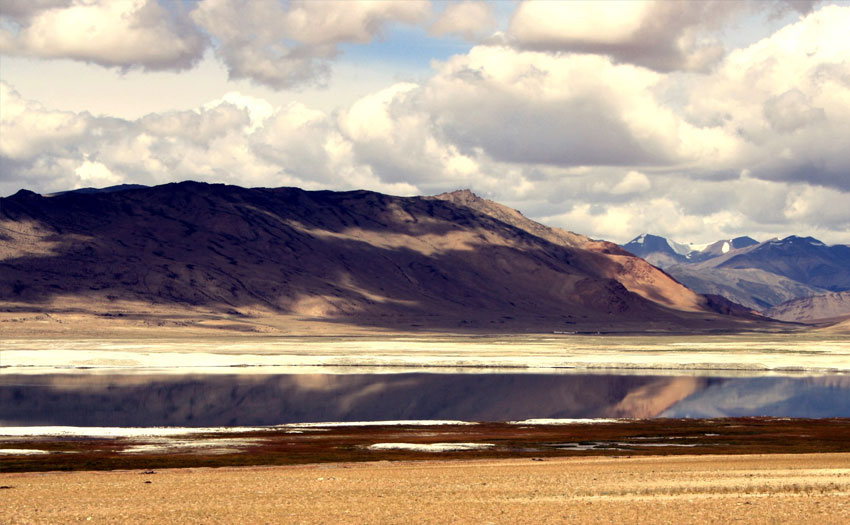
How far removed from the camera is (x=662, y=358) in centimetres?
11631

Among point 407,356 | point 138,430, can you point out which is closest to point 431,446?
point 138,430

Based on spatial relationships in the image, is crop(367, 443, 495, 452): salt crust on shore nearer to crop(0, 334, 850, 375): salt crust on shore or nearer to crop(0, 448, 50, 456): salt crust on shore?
crop(0, 448, 50, 456): salt crust on shore

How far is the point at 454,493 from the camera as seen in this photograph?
89.9ft

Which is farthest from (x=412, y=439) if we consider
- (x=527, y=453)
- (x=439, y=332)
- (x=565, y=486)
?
(x=439, y=332)

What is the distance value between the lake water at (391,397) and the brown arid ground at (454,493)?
101 ft

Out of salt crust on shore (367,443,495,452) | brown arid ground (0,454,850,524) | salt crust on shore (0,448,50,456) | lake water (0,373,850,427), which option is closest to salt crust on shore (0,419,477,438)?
lake water (0,373,850,427)

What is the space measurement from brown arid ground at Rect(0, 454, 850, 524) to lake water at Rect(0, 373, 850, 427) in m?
30.8

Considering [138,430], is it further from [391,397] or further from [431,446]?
[391,397]

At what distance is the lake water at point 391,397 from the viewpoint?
66188mm

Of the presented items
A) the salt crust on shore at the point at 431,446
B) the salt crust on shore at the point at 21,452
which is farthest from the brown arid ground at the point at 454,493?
the salt crust on shore at the point at 21,452

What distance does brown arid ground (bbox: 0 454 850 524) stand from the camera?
23.6 meters

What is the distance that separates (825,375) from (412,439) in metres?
65.8

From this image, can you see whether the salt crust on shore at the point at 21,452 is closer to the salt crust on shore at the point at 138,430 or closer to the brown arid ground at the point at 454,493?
the salt crust on shore at the point at 138,430

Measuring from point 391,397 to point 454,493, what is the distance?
50.7 metres
